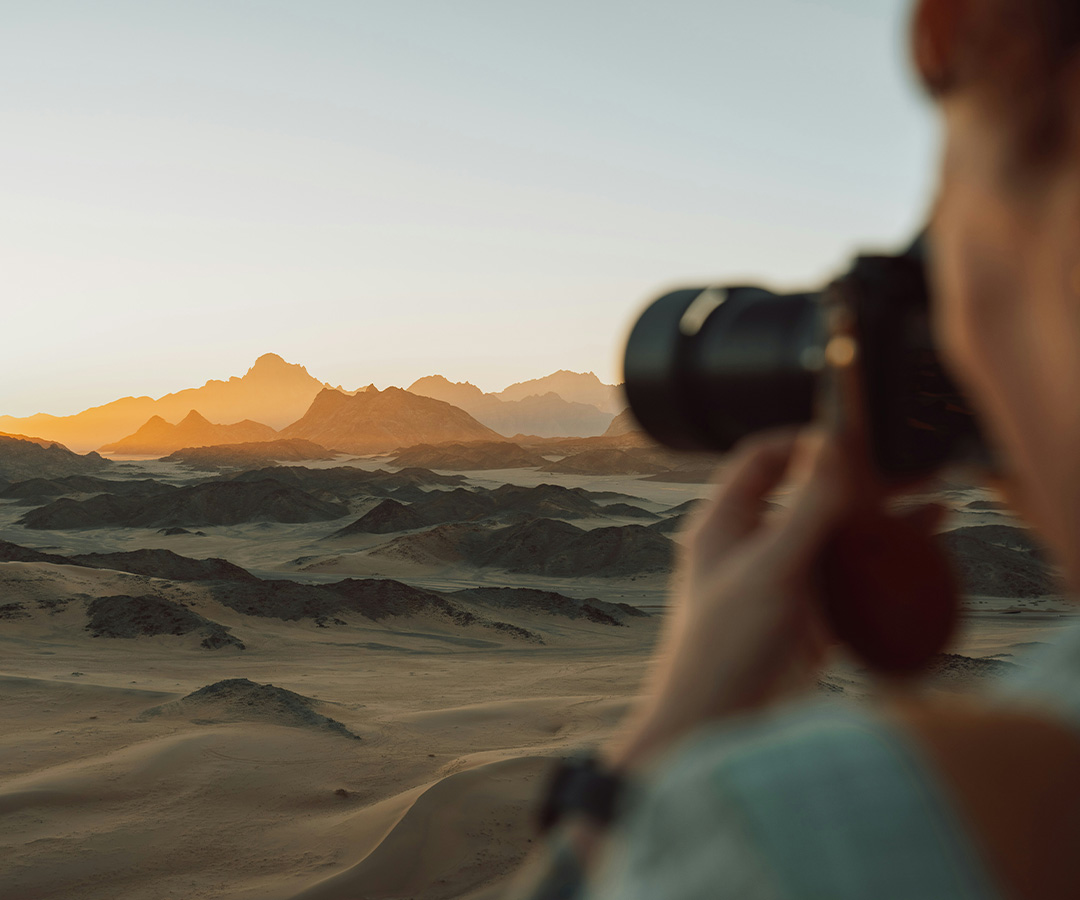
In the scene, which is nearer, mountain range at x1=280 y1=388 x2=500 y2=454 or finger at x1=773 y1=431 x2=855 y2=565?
finger at x1=773 y1=431 x2=855 y2=565

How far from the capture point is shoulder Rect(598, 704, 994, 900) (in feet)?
1.12

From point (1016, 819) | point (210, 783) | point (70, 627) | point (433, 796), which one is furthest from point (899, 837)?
point (70, 627)

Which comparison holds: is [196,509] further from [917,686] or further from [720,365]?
[917,686]

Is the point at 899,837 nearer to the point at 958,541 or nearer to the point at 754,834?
the point at 754,834

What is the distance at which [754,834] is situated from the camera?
355mm

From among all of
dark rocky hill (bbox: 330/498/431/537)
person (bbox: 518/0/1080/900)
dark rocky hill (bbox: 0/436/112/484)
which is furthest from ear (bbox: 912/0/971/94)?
dark rocky hill (bbox: 0/436/112/484)

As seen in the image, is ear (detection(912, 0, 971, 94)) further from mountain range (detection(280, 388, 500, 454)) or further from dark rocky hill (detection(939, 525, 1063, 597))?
mountain range (detection(280, 388, 500, 454))

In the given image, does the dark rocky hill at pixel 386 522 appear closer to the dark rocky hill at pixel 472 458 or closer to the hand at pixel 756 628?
the hand at pixel 756 628

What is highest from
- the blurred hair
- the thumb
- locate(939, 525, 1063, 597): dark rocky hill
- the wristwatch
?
the blurred hair

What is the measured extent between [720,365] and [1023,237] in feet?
1.83

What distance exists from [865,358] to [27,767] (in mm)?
7034

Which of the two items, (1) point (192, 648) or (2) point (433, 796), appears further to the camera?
(1) point (192, 648)

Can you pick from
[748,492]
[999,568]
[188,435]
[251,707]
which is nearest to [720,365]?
[748,492]

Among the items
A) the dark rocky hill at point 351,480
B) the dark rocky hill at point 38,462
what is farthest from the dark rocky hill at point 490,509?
the dark rocky hill at point 38,462
